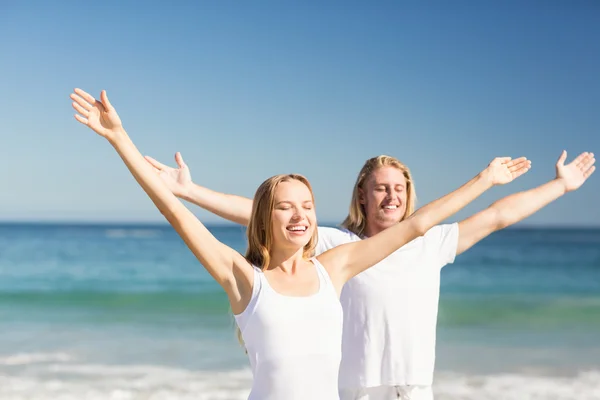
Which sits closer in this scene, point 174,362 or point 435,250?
point 435,250

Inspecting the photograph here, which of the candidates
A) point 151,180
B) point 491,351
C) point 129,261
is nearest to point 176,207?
point 151,180

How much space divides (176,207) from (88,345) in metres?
9.85

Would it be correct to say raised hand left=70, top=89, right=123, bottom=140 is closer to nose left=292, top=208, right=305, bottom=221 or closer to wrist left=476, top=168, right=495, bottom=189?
nose left=292, top=208, right=305, bottom=221

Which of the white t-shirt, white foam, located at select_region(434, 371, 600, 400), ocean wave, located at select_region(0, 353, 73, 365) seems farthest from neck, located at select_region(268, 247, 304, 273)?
ocean wave, located at select_region(0, 353, 73, 365)

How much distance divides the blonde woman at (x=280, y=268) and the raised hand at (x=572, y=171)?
3.54 ft

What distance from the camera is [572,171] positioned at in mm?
4148

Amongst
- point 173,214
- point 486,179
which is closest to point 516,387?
point 486,179

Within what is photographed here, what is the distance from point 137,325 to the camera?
1498 cm

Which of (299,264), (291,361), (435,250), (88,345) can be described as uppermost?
(88,345)

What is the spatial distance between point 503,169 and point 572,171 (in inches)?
27.4

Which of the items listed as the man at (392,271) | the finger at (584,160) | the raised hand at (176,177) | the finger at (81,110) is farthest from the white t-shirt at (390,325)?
the finger at (81,110)

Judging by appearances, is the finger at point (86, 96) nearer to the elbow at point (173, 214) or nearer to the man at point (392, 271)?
the elbow at point (173, 214)

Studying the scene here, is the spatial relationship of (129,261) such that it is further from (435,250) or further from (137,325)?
(435,250)

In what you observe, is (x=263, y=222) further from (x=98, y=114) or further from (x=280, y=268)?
(x=98, y=114)
